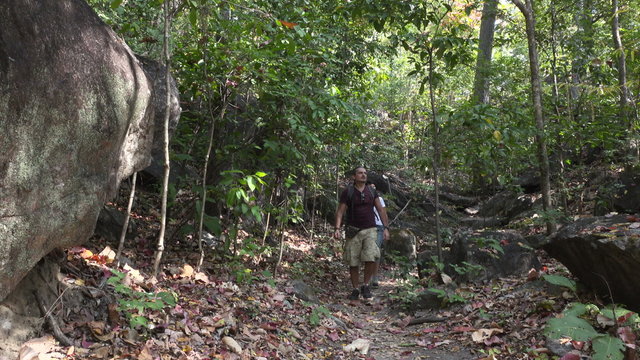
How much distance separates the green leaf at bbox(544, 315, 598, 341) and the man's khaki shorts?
3.79m

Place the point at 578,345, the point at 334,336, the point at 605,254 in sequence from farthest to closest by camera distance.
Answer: the point at 334,336 → the point at 605,254 → the point at 578,345

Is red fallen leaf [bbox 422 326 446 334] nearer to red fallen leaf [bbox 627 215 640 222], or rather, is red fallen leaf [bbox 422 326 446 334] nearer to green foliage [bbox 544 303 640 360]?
green foliage [bbox 544 303 640 360]

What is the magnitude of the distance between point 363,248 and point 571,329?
4.08 m

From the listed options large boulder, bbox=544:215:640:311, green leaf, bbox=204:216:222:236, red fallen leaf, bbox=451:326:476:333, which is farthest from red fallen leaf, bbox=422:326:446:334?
green leaf, bbox=204:216:222:236

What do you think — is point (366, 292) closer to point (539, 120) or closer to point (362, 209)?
point (362, 209)

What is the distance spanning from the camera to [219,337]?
4.20m

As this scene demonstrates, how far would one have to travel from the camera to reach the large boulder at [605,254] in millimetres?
4109

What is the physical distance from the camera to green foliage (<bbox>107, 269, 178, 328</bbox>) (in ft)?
11.5

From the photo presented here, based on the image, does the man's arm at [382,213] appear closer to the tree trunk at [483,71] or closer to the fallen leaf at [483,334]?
the tree trunk at [483,71]

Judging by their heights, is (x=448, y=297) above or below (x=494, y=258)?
below

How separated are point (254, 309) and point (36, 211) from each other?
2589 millimetres

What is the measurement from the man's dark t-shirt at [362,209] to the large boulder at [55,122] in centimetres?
415

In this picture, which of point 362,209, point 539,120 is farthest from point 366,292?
point 539,120

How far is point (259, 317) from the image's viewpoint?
501 cm
